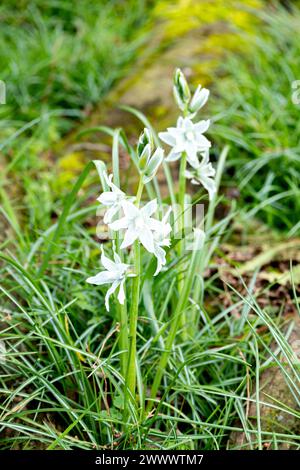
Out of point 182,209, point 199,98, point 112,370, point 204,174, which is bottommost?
point 112,370

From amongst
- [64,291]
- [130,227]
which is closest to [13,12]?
[64,291]

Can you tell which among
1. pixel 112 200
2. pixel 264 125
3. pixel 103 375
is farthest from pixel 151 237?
pixel 264 125

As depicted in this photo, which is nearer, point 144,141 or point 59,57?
point 144,141

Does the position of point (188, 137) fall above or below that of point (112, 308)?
above

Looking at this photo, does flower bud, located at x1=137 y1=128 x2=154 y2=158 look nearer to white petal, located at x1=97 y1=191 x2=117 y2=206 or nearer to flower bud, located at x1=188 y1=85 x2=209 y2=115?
white petal, located at x1=97 y1=191 x2=117 y2=206

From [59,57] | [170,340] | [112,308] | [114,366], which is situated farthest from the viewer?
[59,57]

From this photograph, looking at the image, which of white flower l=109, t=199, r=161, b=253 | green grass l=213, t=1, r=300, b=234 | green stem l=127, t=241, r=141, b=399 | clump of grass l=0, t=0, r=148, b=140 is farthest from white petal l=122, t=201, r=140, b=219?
clump of grass l=0, t=0, r=148, b=140

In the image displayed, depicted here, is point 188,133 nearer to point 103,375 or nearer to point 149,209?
point 149,209

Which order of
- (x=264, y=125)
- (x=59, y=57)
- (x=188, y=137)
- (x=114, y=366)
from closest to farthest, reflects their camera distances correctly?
(x=188, y=137)
(x=114, y=366)
(x=264, y=125)
(x=59, y=57)
